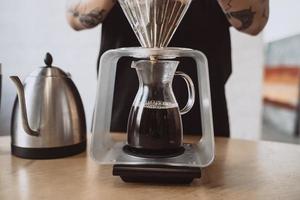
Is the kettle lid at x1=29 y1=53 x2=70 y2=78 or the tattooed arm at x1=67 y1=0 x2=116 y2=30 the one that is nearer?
the kettle lid at x1=29 y1=53 x2=70 y2=78

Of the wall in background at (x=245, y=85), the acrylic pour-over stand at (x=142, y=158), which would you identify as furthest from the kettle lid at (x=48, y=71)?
the wall in background at (x=245, y=85)

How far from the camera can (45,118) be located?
27.5 inches

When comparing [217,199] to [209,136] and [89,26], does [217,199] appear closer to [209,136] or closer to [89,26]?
[209,136]

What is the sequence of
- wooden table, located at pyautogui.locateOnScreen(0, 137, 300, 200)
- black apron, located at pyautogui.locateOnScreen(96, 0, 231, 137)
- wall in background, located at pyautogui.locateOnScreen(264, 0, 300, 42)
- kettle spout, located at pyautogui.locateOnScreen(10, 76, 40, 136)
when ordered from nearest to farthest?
wooden table, located at pyautogui.locateOnScreen(0, 137, 300, 200) → kettle spout, located at pyautogui.locateOnScreen(10, 76, 40, 136) → black apron, located at pyautogui.locateOnScreen(96, 0, 231, 137) → wall in background, located at pyautogui.locateOnScreen(264, 0, 300, 42)

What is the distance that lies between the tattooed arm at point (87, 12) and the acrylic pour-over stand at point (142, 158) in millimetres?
364

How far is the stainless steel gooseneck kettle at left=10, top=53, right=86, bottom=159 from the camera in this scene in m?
0.69

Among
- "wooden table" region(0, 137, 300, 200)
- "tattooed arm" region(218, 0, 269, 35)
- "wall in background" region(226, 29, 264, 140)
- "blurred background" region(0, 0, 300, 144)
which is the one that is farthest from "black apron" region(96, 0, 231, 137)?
"wall in background" region(226, 29, 264, 140)

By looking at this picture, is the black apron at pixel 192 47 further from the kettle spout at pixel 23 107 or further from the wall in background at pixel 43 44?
the wall in background at pixel 43 44

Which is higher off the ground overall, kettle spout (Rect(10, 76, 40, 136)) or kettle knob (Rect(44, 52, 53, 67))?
kettle knob (Rect(44, 52, 53, 67))

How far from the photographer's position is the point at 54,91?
71cm

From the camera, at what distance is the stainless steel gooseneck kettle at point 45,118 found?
69cm

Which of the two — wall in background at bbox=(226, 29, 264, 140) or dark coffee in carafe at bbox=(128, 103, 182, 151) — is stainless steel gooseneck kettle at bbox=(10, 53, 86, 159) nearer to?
dark coffee in carafe at bbox=(128, 103, 182, 151)

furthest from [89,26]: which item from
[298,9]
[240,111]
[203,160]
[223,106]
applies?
[298,9]

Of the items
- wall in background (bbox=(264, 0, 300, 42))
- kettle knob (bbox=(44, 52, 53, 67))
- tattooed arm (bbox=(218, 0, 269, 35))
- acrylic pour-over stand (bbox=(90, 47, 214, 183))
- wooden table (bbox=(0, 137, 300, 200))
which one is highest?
wall in background (bbox=(264, 0, 300, 42))
